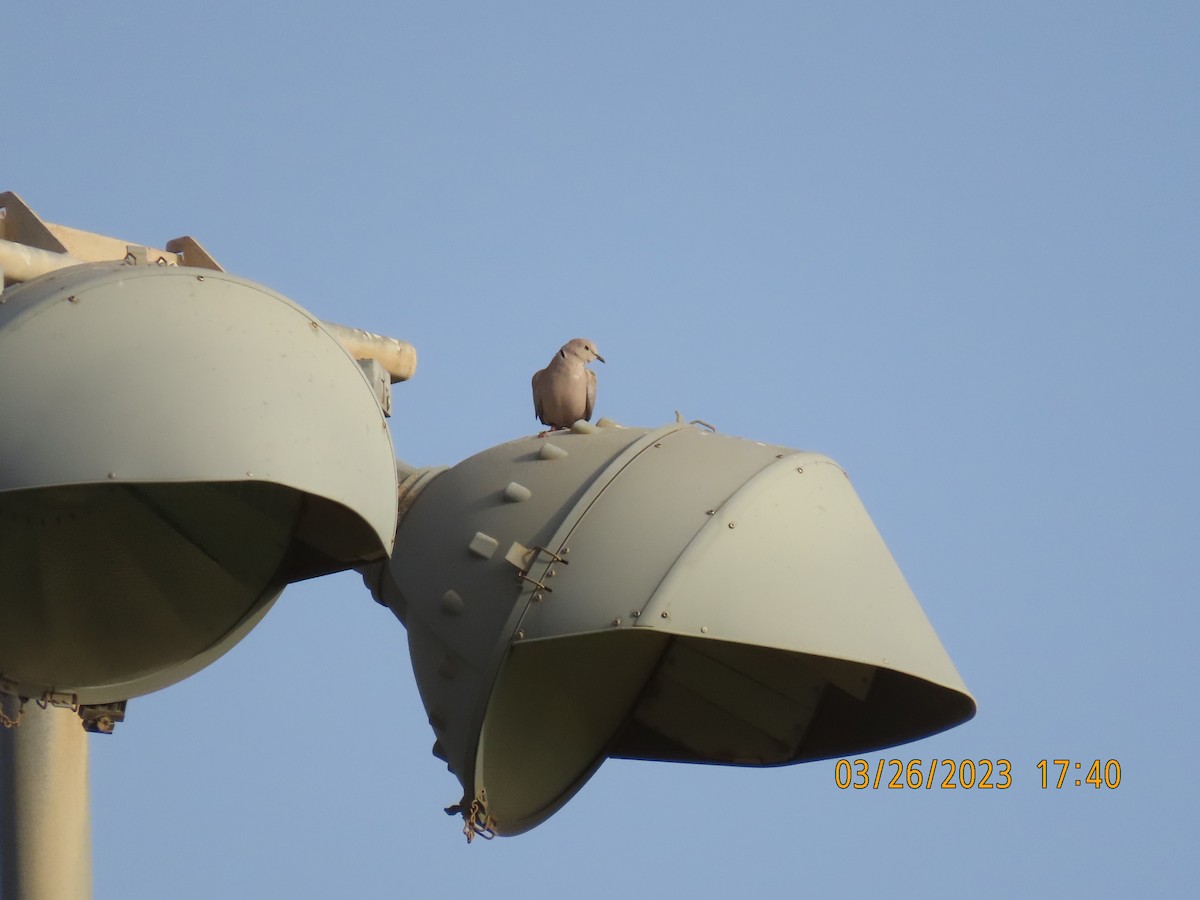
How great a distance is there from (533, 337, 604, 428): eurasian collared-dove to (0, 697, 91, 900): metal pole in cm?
192

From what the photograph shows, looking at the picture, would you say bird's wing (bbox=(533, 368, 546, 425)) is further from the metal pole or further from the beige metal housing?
the metal pole

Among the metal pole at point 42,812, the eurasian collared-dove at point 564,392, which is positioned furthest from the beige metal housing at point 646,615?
the metal pole at point 42,812

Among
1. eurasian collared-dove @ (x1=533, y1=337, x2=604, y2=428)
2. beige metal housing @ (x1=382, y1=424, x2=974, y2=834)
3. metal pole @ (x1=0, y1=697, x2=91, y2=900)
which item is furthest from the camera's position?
eurasian collared-dove @ (x1=533, y1=337, x2=604, y2=428)

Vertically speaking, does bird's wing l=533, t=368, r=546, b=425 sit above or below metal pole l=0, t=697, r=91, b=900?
above

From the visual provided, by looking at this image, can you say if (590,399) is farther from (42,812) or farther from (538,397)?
(42,812)

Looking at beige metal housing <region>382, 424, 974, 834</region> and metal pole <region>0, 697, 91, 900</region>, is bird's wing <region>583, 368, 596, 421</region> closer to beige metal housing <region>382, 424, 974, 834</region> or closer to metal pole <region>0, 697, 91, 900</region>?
beige metal housing <region>382, 424, 974, 834</region>

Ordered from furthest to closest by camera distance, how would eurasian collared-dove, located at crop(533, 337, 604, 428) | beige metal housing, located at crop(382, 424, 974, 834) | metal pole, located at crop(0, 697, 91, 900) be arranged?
eurasian collared-dove, located at crop(533, 337, 604, 428) → metal pole, located at crop(0, 697, 91, 900) → beige metal housing, located at crop(382, 424, 974, 834)

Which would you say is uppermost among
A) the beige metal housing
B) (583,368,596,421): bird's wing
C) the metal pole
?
(583,368,596,421): bird's wing

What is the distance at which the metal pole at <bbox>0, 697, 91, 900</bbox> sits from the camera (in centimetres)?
689

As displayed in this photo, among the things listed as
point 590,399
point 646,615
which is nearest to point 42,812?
point 646,615

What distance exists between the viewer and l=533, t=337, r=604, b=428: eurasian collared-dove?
7.61 meters

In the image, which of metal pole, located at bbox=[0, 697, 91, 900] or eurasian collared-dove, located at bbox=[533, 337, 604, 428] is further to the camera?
eurasian collared-dove, located at bbox=[533, 337, 604, 428]

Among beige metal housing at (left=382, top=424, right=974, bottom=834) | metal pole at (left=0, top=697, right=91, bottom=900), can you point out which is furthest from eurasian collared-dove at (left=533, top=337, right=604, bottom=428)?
metal pole at (left=0, top=697, right=91, bottom=900)

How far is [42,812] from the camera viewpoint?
22.7ft
